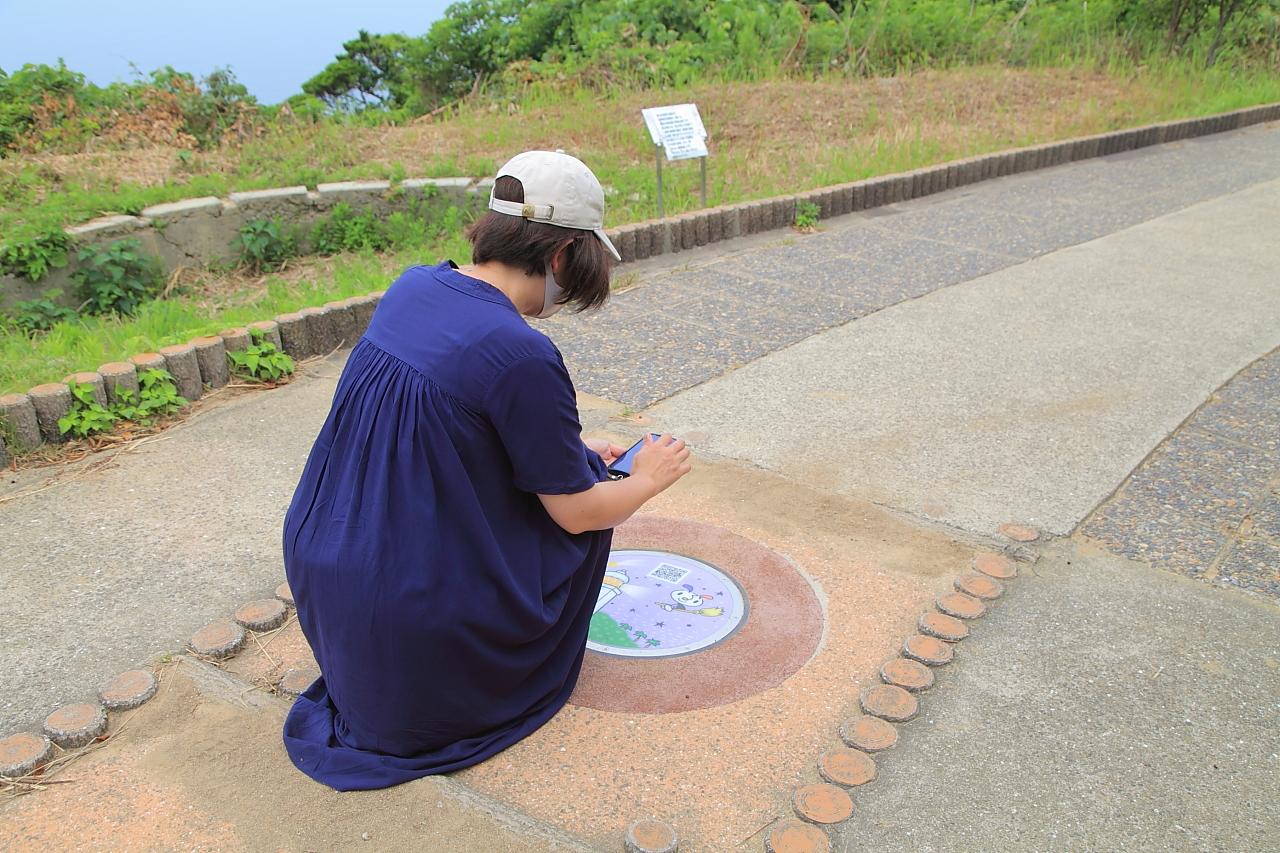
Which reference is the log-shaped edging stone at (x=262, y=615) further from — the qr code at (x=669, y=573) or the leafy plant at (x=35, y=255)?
the leafy plant at (x=35, y=255)

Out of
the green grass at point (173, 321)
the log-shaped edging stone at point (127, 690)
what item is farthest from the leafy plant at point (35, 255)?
the log-shaped edging stone at point (127, 690)

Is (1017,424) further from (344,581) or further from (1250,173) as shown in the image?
(1250,173)

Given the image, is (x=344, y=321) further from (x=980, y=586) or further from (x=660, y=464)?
(x=980, y=586)

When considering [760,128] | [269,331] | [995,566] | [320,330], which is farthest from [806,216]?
[995,566]

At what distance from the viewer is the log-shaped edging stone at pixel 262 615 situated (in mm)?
2914

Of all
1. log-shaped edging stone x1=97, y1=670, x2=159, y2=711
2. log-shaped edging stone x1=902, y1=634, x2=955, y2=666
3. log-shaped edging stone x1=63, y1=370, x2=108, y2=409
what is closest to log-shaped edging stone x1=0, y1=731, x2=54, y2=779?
log-shaped edging stone x1=97, y1=670, x2=159, y2=711

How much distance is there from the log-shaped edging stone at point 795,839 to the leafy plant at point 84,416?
10.1 ft

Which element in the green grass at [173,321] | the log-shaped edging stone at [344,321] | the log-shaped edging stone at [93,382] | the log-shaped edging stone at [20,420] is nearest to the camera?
the log-shaped edging stone at [20,420]

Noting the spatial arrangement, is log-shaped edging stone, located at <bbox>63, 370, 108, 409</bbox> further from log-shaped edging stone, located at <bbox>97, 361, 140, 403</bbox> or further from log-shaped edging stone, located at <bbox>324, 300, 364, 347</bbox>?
log-shaped edging stone, located at <bbox>324, 300, 364, 347</bbox>

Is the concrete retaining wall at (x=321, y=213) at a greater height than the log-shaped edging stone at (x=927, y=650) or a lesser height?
greater

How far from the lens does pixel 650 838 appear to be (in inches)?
84.4

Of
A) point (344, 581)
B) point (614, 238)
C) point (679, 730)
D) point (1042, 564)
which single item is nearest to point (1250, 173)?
point (614, 238)

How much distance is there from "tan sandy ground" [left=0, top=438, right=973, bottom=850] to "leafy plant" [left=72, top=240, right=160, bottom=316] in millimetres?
3709

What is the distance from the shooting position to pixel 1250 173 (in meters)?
9.10
